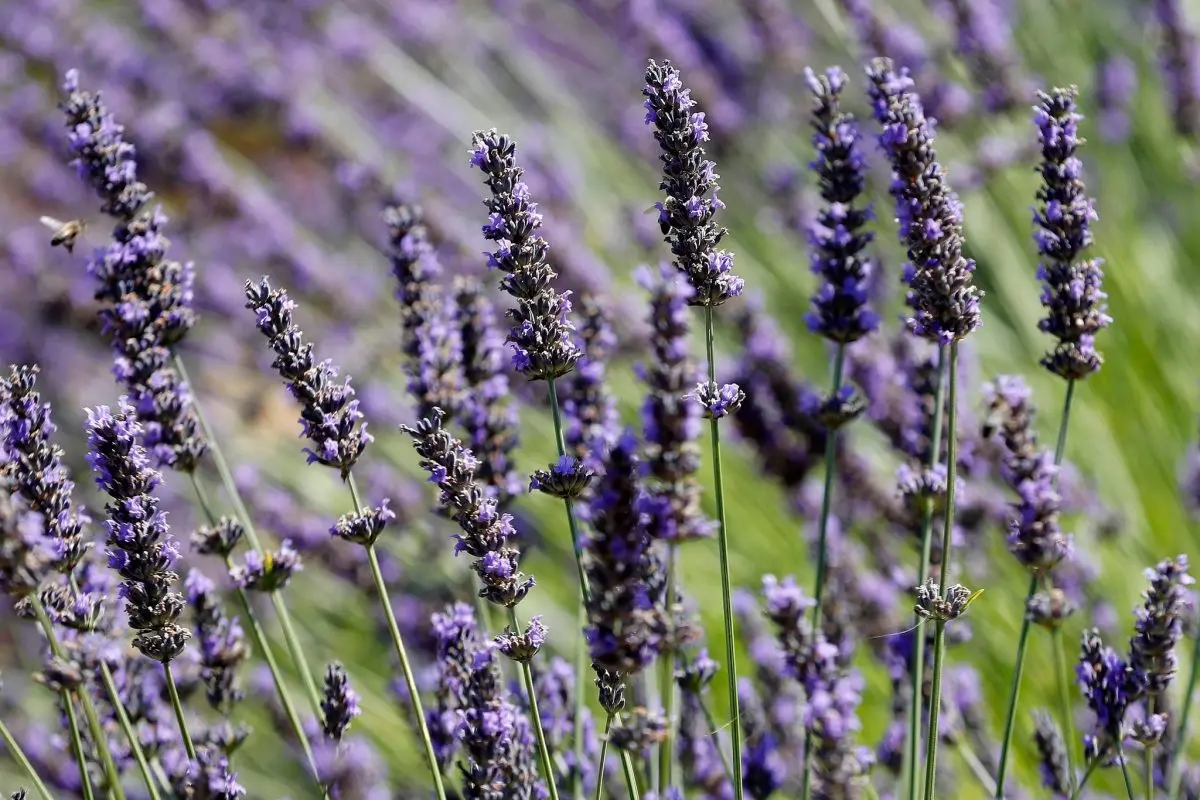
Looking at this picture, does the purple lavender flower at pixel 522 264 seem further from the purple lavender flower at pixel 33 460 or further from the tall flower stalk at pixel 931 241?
the purple lavender flower at pixel 33 460

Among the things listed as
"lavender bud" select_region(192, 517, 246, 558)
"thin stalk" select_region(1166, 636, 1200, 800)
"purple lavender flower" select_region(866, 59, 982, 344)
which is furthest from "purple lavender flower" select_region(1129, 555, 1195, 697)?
"lavender bud" select_region(192, 517, 246, 558)

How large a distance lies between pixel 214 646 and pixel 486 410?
1.97ft

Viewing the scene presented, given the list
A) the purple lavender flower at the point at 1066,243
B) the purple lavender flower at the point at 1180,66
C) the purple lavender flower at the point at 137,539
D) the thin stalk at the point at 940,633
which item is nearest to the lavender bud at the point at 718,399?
the thin stalk at the point at 940,633

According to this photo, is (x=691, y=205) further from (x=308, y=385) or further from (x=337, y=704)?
(x=337, y=704)

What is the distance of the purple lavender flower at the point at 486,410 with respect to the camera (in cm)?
214

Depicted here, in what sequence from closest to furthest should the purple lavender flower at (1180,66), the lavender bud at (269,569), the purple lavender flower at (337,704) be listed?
the purple lavender flower at (337,704) → the lavender bud at (269,569) → the purple lavender flower at (1180,66)

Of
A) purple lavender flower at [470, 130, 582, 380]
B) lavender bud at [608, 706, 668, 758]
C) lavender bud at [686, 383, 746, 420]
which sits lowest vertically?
lavender bud at [608, 706, 668, 758]

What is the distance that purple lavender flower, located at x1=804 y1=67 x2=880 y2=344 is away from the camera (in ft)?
6.57

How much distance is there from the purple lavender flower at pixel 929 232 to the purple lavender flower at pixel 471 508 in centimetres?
65

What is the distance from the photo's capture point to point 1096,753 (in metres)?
1.80

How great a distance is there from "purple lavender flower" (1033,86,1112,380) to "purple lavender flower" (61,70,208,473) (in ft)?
4.52

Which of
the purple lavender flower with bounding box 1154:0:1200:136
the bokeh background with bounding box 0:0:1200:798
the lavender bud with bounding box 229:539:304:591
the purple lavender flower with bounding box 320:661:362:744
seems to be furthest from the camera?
the purple lavender flower with bounding box 1154:0:1200:136

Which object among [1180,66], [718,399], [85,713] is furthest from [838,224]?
[1180,66]

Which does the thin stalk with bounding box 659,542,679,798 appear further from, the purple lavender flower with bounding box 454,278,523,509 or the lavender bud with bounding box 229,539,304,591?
→ the lavender bud with bounding box 229,539,304,591
